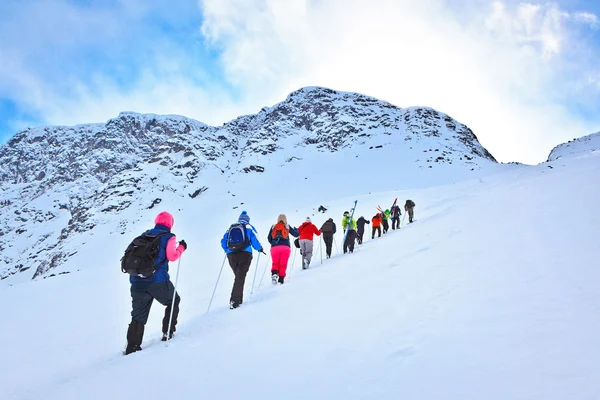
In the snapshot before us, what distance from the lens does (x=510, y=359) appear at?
2.06m

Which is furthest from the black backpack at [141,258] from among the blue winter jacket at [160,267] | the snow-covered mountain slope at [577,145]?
the snow-covered mountain slope at [577,145]

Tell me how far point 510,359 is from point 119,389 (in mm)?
3189

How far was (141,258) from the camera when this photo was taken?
4.31 meters

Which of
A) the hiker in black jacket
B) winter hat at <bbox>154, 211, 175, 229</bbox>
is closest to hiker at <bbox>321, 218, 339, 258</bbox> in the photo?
the hiker in black jacket

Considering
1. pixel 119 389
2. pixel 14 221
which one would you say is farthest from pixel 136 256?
pixel 14 221

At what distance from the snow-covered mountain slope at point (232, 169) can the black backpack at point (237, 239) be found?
40.7m

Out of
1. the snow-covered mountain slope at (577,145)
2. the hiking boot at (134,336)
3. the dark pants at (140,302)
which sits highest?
the snow-covered mountain slope at (577,145)

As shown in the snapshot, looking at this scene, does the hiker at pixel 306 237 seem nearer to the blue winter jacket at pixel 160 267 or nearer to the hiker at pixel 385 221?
the blue winter jacket at pixel 160 267

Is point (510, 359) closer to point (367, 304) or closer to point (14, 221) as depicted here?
point (367, 304)

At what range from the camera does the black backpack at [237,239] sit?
20.6 feet

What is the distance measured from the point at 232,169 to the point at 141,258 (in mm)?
76920

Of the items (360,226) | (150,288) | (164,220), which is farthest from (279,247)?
(360,226)

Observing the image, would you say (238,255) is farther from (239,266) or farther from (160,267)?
(160,267)

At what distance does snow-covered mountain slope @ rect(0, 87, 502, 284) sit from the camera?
5978 cm
